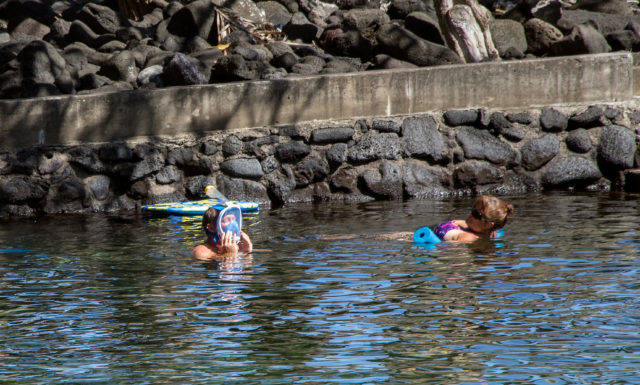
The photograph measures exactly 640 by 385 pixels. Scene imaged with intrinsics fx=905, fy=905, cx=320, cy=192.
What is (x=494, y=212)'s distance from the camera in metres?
7.95

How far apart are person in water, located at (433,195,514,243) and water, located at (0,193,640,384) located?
195mm

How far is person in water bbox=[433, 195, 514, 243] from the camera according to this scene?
7969 mm

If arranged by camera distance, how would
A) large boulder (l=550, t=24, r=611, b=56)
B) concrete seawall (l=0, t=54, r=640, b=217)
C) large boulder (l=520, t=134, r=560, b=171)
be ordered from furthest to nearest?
large boulder (l=550, t=24, r=611, b=56), large boulder (l=520, t=134, r=560, b=171), concrete seawall (l=0, t=54, r=640, b=217)

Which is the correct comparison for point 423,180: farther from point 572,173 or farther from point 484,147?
point 572,173

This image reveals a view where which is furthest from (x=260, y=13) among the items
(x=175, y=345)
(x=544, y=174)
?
(x=175, y=345)

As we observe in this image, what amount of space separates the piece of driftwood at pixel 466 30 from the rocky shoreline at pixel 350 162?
1.84 meters

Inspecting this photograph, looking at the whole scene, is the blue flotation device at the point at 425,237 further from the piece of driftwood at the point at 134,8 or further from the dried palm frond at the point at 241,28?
the piece of driftwood at the point at 134,8

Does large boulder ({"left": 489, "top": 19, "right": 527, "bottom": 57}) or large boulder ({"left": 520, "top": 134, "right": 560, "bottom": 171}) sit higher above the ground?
large boulder ({"left": 489, "top": 19, "right": 527, "bottom": 57})

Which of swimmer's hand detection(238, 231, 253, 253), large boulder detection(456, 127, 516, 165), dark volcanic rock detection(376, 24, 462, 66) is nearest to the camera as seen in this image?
swimmer's hand detection(238, 231, 253, 253)

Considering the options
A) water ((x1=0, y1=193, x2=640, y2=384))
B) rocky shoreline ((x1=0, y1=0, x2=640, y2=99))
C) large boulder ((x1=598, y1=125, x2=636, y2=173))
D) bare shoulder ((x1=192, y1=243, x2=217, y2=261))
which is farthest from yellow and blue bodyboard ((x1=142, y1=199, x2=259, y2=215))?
large boulder ((x1=598, y1=125, x2=636, y2=173))

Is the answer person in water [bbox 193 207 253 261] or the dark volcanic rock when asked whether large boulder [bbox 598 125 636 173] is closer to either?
the dark volcanic rock

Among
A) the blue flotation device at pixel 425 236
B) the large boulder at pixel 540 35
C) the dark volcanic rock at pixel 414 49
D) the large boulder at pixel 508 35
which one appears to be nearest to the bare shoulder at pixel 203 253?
the blue flotation device at pixel 425 236

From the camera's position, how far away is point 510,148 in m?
11.7

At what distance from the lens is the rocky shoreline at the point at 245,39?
12125 millimetres
